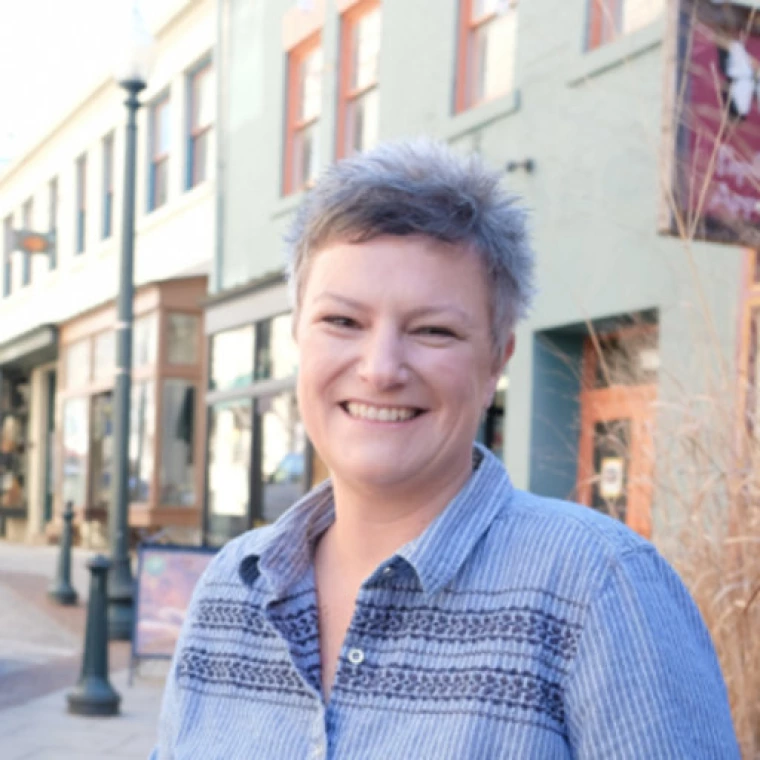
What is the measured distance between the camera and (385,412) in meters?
1.77

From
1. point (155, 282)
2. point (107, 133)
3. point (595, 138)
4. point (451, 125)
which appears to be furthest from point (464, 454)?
point (107, 133)

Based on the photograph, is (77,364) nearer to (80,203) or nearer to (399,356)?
(80,203)

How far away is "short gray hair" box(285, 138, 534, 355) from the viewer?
5.62ft

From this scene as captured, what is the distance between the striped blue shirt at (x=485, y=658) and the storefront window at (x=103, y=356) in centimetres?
1824

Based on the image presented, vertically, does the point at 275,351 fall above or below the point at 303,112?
below

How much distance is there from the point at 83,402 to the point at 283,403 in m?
8.55

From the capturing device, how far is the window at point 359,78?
11.6 metres

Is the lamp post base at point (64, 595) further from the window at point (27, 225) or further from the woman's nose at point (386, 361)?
the window at point (27, 225)

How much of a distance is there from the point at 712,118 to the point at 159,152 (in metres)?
13.6

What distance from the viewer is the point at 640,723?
4.85 ft

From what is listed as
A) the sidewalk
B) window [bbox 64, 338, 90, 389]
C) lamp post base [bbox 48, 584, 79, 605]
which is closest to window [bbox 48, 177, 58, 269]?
window [bbox 64, 338, 90, 389]

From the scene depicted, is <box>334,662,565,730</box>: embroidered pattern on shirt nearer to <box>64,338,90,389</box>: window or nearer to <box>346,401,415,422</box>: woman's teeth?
<box>346,401,415,422</box>: woman's teeth

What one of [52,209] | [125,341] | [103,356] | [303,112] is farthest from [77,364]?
[125,341]

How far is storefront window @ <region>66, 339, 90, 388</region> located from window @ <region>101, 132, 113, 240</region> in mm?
1761
